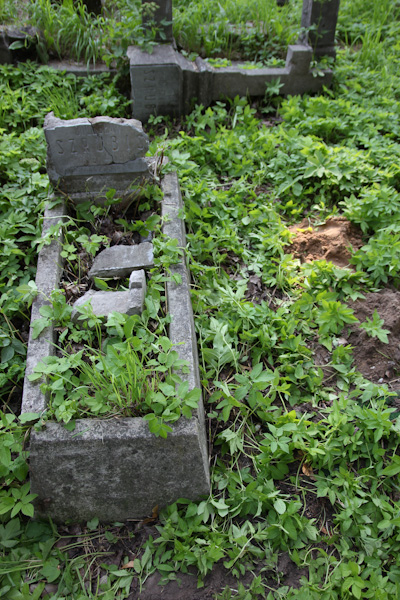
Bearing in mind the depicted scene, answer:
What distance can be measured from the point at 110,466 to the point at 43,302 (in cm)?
99

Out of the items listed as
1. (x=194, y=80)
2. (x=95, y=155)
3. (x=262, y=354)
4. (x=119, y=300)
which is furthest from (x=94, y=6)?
(x=262, y=354)

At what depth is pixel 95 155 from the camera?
3.06 m

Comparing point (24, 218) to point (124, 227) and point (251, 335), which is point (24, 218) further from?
point (251, 335)

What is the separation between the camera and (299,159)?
3.90 meters

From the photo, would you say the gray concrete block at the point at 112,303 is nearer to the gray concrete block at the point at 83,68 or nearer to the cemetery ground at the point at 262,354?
the cemetery ground at the point at 262,354

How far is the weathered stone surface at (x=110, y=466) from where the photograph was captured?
6.58 feet

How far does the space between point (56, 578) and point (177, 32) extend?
16.3ft

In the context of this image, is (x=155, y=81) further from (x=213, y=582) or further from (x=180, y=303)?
(x=213, y=582)

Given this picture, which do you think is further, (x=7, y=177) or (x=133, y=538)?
(x=7, y=177)

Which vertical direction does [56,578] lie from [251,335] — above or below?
below

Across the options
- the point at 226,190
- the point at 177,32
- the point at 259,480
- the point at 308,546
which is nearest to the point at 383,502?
the point at 308,546

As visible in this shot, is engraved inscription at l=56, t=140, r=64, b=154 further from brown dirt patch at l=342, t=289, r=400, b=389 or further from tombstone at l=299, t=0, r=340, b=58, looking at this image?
tombstone at l=299, t=0, r=340, b=58

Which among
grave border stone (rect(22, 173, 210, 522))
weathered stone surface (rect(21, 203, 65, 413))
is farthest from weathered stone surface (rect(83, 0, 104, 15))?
grave border stone (rect(22, 173, 210, 522))

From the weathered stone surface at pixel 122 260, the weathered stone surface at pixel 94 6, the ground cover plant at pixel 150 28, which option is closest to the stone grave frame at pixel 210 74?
the ground cover plant at pixel 150 28
